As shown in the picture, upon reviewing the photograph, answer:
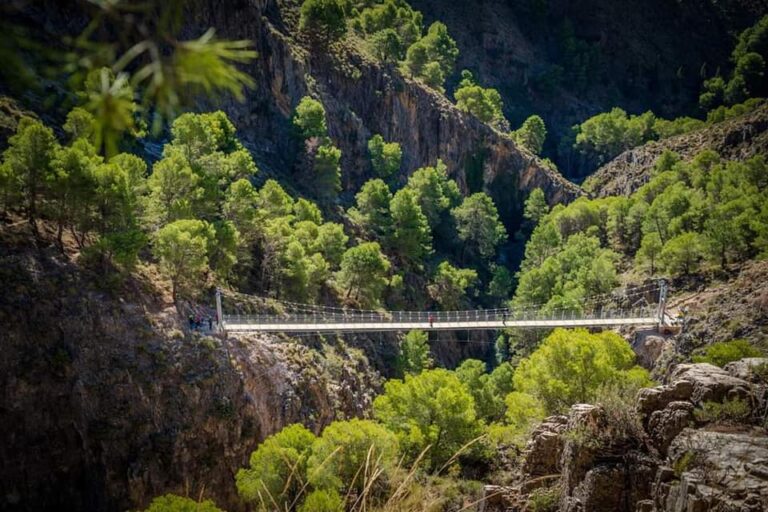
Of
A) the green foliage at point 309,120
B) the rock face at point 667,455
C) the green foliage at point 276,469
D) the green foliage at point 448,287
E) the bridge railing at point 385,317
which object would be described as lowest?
the green foliage at point 276,469

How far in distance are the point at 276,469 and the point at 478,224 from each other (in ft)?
152

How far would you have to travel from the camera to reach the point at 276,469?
77.2 feet

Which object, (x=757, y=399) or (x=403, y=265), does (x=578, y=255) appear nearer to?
(x=403, y=265)

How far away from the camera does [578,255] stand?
54969 mm

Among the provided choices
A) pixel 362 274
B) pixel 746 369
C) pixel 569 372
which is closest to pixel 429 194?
pixel 362 274

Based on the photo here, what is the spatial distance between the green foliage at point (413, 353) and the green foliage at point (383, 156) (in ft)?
77.0

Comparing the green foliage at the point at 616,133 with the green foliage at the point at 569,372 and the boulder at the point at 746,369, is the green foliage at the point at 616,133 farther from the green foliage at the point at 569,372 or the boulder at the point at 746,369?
the boulder at the point at 746,369

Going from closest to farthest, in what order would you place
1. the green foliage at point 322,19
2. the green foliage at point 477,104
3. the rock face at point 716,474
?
the rock face at point 716,474, the green foliage at point 322,19, the green foliage at point 477,104

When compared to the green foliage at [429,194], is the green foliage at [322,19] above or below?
above

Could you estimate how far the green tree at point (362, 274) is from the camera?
44750 millimetres

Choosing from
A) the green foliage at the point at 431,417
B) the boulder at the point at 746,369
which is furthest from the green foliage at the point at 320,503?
the boulder at the point at 746,369

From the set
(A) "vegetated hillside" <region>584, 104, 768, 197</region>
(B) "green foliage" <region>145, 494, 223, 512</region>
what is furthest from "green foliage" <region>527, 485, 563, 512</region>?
(A) "vegetated hillside" <region>584, 104, 768, 197</region>

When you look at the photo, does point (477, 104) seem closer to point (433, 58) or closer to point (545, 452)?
point (433, 58)

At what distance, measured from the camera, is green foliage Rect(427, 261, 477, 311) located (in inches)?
2227
